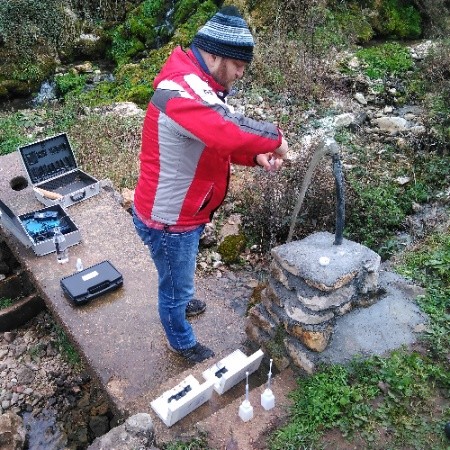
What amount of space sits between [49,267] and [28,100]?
560cm

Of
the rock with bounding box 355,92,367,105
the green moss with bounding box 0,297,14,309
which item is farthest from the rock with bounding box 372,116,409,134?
the green moss with bounding box 0,297,14,309

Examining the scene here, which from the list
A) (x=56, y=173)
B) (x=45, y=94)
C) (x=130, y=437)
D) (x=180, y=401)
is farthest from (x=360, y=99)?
(x=130, y=437)

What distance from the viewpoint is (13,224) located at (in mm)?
4051

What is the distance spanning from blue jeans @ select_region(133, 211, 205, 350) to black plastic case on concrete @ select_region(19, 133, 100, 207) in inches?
70.2

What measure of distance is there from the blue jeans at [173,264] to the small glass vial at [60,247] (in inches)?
47.5

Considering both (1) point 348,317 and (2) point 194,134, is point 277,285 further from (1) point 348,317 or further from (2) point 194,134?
(2) point 194,134

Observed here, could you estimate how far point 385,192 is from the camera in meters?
5.04

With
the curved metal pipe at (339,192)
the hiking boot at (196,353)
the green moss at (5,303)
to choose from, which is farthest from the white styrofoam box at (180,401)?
the green moss at (5,303)

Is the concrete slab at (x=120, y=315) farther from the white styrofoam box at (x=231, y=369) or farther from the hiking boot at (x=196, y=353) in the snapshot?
the white styrofoam box at (x=231, y=369)

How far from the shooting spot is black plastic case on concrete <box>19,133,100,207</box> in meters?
4.44

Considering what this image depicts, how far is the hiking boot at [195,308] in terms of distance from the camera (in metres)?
3.77

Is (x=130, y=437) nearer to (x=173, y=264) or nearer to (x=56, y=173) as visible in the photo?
(x=173, y=264)

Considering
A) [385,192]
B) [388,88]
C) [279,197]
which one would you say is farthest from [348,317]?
[388,88]

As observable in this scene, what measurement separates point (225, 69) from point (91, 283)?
1.95m
